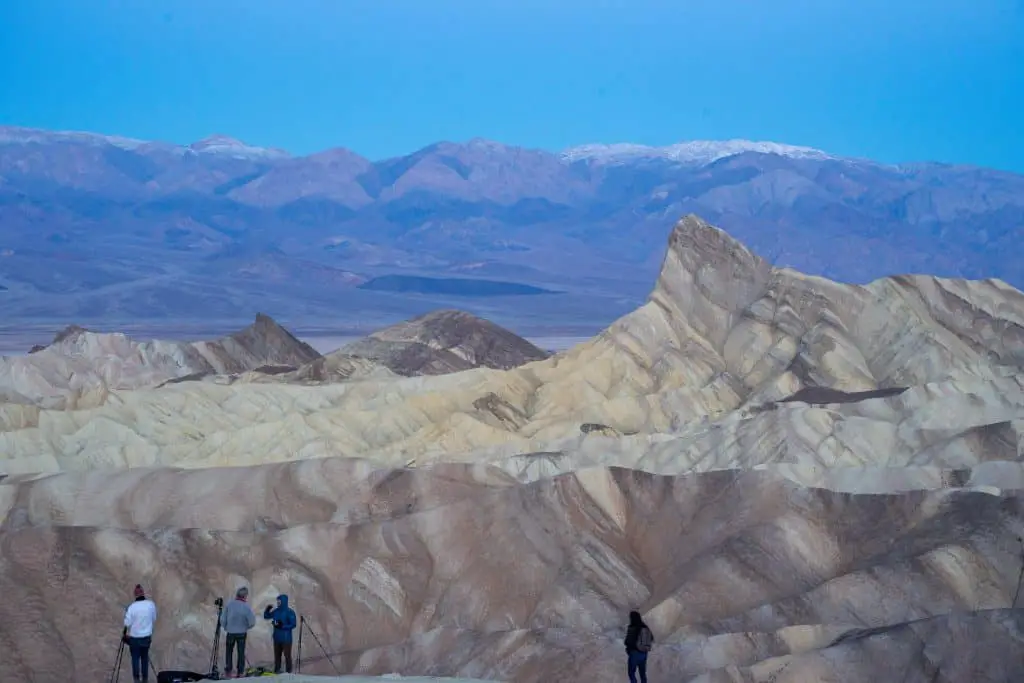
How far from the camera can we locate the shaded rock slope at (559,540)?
25.5 m

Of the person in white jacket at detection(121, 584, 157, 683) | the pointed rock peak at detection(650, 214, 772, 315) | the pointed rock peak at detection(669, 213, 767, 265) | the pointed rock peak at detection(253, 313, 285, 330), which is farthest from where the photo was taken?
the pointed rock peak at detection(253, 313, 285, 330)

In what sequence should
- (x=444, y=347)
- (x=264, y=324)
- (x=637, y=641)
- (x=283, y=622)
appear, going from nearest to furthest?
1. (x=637, y=641)
2. (x=283, y=622)
3. (x=444, y=347)
4. (x=264, y=324)

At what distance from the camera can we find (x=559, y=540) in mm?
31781

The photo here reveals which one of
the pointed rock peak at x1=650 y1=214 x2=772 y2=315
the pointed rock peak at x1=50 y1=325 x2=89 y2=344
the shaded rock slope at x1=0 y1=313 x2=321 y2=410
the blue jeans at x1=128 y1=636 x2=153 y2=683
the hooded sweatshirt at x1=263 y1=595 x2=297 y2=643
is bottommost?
the blue jeans at x1=128 y1=636 x2=153 y2=683

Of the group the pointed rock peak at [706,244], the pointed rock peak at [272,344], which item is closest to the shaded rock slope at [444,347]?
the pointed rock peak at [272,344]

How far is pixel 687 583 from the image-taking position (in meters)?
29.1

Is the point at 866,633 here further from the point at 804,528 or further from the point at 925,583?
the point at 804,528

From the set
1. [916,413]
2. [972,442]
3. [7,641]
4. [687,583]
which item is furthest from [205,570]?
[916,413]

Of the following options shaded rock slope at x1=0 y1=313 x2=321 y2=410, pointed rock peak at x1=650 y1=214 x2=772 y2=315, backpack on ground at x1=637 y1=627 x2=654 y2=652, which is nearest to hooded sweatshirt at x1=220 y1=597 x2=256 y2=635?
backpack on ground at x1=637 y1=627 x2=654 y2=652

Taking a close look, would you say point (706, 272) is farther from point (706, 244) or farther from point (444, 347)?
point (444, 347)

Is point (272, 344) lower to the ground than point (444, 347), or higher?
higher

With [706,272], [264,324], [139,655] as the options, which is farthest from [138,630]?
[264,324]

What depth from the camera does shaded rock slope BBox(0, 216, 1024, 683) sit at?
2552cm

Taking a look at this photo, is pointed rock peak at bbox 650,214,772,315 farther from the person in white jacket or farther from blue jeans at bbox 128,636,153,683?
the person in white jacket
